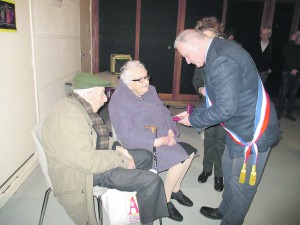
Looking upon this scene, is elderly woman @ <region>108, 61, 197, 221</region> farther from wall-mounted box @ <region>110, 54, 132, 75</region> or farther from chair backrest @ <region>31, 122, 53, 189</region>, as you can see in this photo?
wall-mounted box @ <region>110, 54, 132, 75</region>

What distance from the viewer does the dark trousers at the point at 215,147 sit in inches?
94.0

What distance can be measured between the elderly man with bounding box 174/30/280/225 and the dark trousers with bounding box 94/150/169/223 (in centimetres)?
47

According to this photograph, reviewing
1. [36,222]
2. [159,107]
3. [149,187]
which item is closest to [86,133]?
[149,187]

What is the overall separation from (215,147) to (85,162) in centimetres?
149

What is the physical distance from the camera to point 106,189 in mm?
1681

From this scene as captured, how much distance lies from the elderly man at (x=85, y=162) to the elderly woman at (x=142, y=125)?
0.65 ft

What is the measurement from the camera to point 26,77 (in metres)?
2.44

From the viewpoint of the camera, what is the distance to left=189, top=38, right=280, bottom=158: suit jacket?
54.3 inches

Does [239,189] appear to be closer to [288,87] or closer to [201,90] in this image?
[201,90]

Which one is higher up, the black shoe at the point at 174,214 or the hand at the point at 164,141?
the hand at the point at 164,141

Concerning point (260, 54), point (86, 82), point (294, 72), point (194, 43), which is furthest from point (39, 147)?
point (294, 72)

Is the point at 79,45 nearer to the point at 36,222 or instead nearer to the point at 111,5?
the point at 111,5

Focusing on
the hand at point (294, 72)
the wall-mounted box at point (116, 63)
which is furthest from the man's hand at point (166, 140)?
the hand at point (294, 72)

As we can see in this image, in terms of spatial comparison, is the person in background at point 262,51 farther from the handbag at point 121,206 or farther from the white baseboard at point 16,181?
the white baseboard at point 16,181
